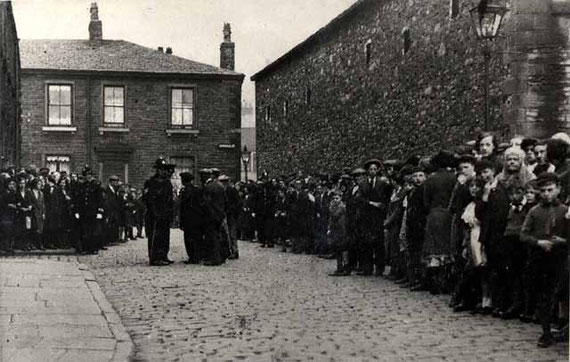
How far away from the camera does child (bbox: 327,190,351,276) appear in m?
13.1

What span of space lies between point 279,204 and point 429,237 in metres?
9.68

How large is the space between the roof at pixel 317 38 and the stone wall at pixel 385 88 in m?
0.09

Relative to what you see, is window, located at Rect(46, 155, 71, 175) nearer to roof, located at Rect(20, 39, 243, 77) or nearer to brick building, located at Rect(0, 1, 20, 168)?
roof, located at Rect(20, 39, 243, 77)

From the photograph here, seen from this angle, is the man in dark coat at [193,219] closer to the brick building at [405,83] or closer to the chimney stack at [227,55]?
the brick building at [405,83]

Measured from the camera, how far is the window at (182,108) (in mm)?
34219

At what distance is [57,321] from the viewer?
7852 millimetres

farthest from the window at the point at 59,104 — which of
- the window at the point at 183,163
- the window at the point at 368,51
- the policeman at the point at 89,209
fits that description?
the policeman at the point at 89,209

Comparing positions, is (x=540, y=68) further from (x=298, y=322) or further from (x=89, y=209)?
(x=89, y=209)

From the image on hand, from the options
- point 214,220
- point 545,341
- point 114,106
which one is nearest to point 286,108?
point 114,106

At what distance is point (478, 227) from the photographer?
8930mm

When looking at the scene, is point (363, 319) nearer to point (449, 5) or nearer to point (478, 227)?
point (478, 227)

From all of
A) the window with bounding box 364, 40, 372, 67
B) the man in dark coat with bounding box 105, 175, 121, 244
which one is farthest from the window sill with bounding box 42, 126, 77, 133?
the window with bounding box 364, 40, 372, 67

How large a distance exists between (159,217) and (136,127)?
A: 19407mm

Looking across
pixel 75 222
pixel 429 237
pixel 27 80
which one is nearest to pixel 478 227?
pixel 429 237
